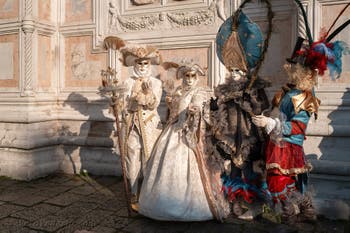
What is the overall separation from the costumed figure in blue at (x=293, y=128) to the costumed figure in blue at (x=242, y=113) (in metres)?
0.26

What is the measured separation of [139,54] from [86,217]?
2.12 meters

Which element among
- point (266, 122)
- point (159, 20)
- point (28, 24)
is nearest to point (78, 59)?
point (28, 24)

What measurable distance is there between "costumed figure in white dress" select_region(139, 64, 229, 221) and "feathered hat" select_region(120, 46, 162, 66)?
0.65 meters

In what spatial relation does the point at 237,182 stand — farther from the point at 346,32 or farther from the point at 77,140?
the point at 77,140

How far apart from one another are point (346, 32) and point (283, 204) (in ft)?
8.05

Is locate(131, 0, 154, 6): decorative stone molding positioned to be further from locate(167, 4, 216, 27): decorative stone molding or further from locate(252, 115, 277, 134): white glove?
locate(252, 115, 277, 134): white glove

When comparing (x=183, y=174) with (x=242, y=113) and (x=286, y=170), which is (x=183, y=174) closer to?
(x=242, y=113)

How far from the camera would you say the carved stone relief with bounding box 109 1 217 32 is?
5.34 meters

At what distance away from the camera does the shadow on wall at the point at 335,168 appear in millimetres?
3996

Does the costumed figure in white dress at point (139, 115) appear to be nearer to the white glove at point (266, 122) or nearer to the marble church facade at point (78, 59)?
the marble church facade at point (78, 59)

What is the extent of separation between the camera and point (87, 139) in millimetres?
5926

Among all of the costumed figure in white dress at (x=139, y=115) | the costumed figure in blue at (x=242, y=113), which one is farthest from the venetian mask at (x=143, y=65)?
the costumed figure in blue at (x=242, y=113)

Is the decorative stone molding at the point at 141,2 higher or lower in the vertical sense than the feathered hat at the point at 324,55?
higher

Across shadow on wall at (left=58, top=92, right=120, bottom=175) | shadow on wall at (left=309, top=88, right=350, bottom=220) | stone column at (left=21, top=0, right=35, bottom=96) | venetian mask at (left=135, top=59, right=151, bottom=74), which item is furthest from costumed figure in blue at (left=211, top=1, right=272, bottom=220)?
stone column at (left=21, top=0, right=35, bottom=96)
